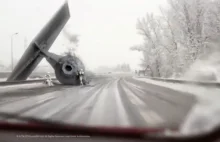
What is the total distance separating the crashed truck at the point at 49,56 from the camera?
497 centimetres

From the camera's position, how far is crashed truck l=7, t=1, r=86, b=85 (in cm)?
497

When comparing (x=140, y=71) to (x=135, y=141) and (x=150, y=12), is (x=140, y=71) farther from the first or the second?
(x=135, y=141)

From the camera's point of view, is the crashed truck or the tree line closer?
the tree line

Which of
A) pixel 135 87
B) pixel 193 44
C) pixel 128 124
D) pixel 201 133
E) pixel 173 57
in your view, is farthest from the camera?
pixel 135 87

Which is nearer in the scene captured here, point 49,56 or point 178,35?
point 178,35

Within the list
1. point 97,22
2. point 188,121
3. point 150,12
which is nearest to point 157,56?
point 150,12

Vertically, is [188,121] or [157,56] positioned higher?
[157,56]

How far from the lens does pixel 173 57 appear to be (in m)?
3.94

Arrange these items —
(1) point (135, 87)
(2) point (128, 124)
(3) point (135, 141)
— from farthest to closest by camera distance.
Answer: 1. (1) point (135, 87)
2. (2) point (128, 124)
3. (3) point (135, 141)

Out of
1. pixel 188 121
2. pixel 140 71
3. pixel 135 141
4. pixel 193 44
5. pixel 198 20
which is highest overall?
pixel 198 20

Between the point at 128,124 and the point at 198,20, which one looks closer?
the point at 128,124

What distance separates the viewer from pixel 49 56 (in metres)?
7.45

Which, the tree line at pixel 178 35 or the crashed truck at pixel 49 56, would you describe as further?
the crashed truck at pixel 49 56

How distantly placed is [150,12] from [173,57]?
0.74 metres
